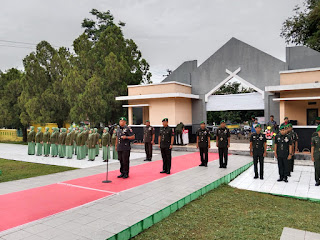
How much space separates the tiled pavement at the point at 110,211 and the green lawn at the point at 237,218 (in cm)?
39

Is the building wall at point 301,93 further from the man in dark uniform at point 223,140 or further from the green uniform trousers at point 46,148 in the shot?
the green uniform trousers at point 46,148

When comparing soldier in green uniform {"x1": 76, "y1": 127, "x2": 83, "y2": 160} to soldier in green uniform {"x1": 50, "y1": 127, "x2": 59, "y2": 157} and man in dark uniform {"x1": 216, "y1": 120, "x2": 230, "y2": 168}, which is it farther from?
man in dark uniform {"x1": 216, "y1": 120, "x2": 230, "y2": 168}

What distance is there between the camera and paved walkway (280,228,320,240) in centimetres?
398

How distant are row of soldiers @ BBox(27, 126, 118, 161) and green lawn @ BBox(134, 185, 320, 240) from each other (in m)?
→ 6.37

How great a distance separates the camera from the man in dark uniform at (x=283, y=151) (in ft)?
24.3

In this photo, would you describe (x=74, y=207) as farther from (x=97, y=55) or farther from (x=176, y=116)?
(x=97, y=55)

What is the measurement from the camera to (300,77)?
1309 centimetres

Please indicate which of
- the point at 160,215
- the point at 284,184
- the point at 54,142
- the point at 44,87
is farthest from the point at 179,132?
the point at 160,215

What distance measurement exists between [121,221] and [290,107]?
488 inches

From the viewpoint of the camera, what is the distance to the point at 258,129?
788 cm

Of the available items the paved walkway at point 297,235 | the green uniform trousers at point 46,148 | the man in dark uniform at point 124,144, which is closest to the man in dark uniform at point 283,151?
the paved walkway at point 297,235

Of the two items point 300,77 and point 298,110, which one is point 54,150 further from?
point 298,110

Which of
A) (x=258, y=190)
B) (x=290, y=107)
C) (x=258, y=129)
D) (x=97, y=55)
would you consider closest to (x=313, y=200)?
(x=258, y=190)

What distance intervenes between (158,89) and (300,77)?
8.03m
